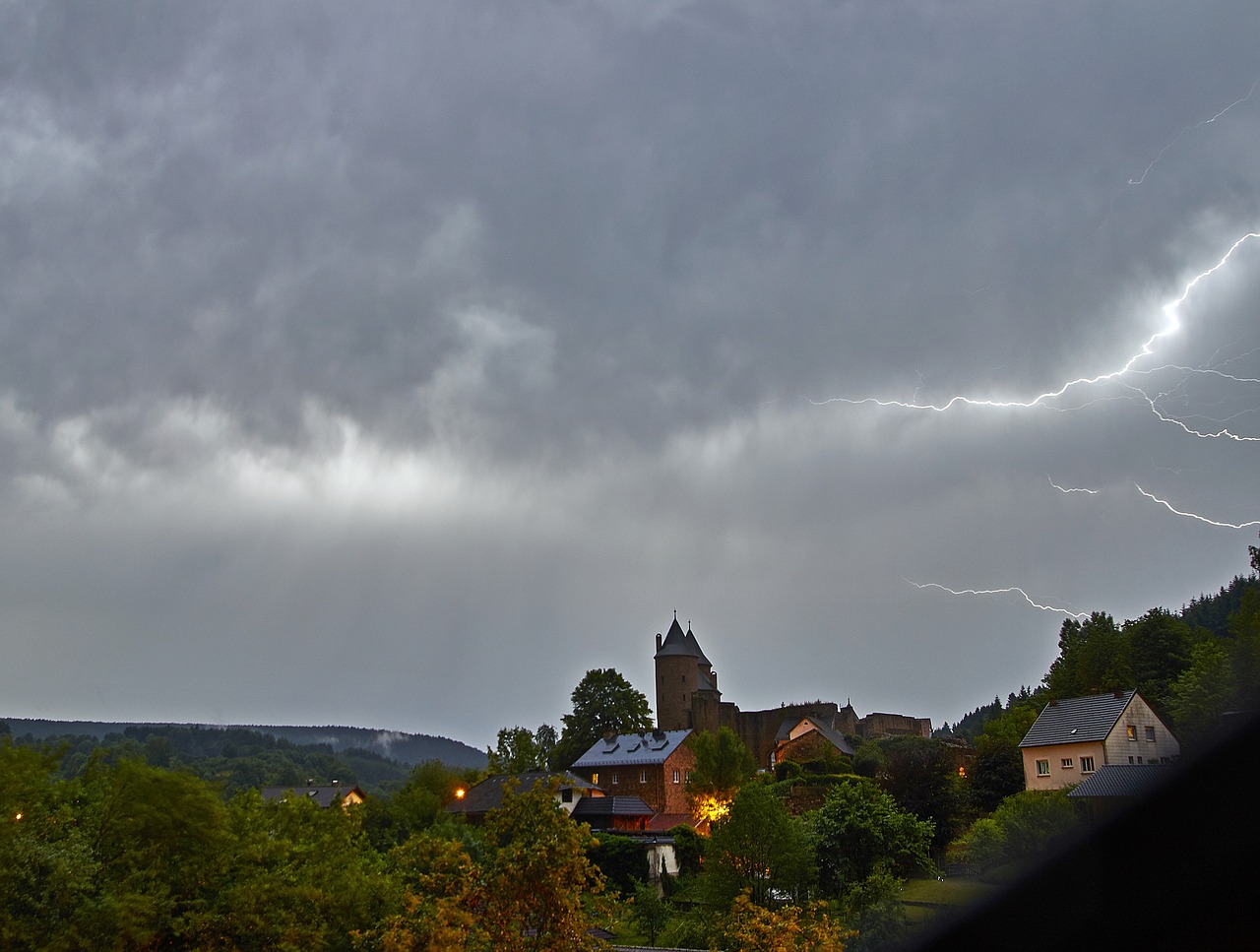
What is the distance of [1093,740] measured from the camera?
41594mm

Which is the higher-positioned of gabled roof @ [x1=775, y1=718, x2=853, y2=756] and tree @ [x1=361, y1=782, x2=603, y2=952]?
tree @ [x1=361, y1=782, x2=603, y2=952]

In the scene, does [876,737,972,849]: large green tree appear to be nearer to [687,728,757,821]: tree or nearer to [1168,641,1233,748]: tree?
[1168,641,1233,748]: tree

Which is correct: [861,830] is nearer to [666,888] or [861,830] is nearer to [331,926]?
[666,888]

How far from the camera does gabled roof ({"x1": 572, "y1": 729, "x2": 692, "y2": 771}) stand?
68188 millimetres

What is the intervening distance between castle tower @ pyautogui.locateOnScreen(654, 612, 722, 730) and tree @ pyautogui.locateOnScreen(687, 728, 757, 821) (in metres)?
35.1

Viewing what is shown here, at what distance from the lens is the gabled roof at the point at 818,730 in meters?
82.8

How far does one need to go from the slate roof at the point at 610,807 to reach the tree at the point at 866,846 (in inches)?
1025

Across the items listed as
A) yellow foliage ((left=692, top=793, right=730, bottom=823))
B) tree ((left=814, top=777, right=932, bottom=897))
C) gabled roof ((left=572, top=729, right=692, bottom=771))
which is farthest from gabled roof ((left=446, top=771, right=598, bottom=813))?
tree ((left=814, top=777, right=932, bottom=897))

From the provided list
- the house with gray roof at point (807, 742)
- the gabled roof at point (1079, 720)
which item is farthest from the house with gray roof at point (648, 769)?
the gabled roof at point (1079, 720)

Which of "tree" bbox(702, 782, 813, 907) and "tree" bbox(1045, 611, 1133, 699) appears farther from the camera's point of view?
"tree" bbox(1045, 611, 1133, 699)

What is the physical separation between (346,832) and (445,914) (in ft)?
26.0

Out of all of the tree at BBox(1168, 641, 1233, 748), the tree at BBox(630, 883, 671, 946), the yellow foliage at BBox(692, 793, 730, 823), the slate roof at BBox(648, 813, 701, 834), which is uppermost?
the tree at BBox(1168, 641, 1233, 748)

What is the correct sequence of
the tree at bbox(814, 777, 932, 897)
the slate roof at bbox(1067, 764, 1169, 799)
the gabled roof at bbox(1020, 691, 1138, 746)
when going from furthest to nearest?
the gabled roof at bbox(1020, 691, 1138, 746) → the tree at bbox(814, 777, 932, 897) → the slate roof at bbox(1067, 764, 1169, 799)

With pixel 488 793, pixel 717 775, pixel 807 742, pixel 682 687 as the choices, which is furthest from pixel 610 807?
pixel 682 687
